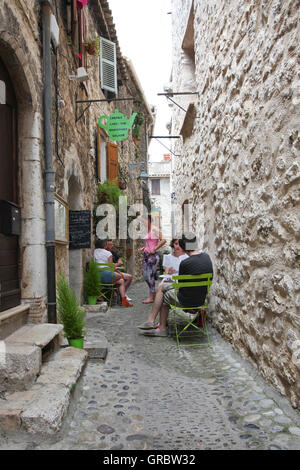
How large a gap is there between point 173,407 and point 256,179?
6.18ft

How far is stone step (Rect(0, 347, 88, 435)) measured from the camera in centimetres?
225

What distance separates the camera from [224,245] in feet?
14.7

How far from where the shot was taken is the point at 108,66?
950 cm

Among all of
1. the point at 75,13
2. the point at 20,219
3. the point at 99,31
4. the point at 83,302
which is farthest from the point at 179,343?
the point at 99,31

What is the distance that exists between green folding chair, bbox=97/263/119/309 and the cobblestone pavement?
9.07 feet

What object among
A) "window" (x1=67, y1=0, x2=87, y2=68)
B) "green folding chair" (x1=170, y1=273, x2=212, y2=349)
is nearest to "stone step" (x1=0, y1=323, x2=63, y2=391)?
"green folding chair" (x1=170, y1=273, x2=212, y2=349)

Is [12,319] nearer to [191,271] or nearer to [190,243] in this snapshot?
[191,271]

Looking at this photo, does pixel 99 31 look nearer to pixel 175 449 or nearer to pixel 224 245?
pixel 224 245

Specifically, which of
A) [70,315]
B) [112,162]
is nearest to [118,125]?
[112,162]

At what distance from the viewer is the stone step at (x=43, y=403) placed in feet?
7.38

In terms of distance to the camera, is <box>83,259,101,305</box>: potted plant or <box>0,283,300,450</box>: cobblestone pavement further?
<box>83,259,101,305</box>: potted plant

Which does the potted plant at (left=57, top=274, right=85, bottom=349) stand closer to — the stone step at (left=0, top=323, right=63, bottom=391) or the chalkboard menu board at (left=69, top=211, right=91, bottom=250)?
the stone step at (left=0, top=323, right=63, bottom=391)
